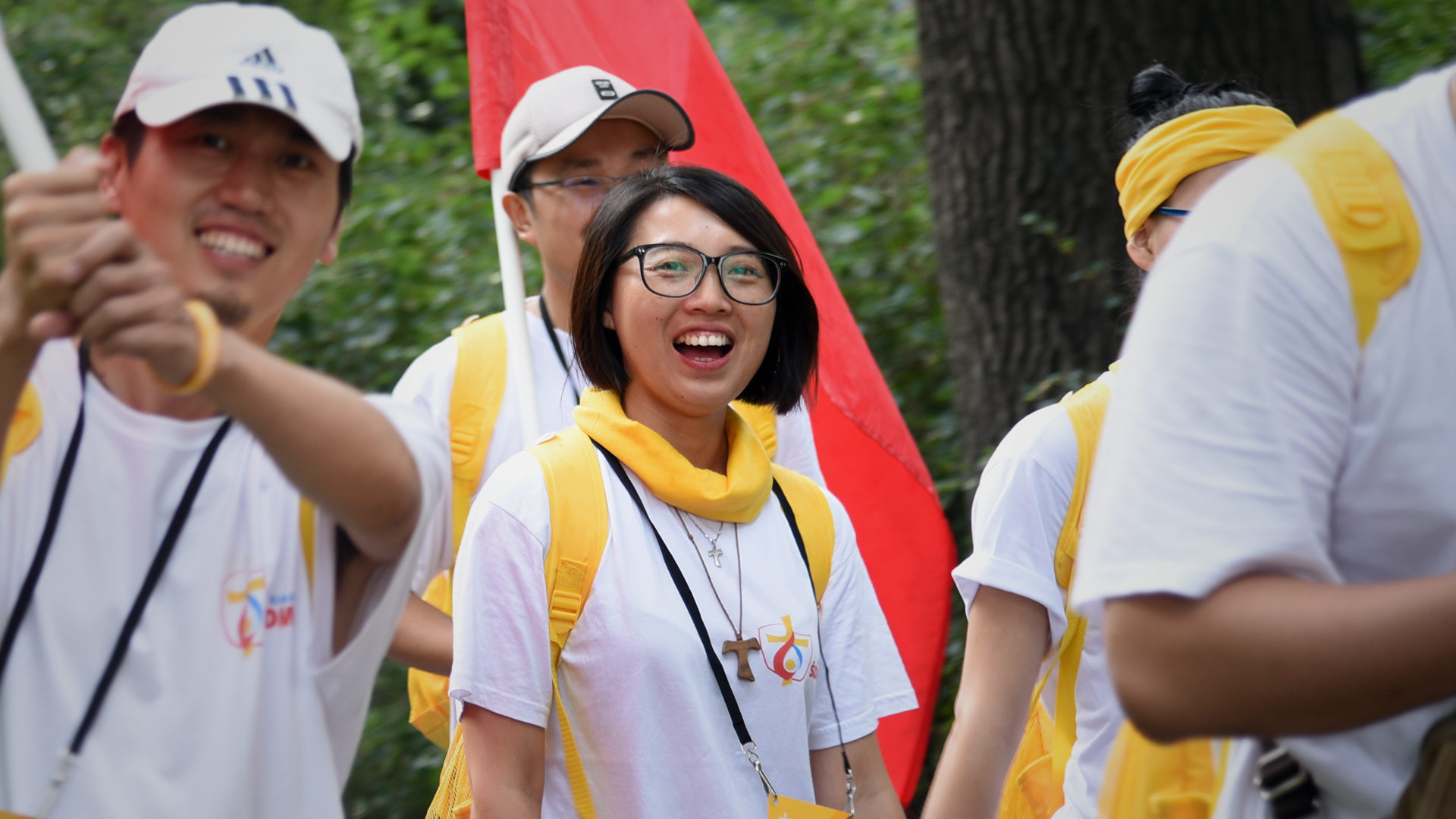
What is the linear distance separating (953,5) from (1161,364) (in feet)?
13.5

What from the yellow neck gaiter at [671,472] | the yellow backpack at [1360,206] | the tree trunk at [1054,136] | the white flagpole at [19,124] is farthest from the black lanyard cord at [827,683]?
the tree trunk at [1054,136]

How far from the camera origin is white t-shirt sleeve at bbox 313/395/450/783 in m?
1.77

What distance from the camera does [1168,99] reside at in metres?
3.15

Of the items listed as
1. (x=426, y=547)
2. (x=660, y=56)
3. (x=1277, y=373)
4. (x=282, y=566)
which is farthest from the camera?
(x=660, y=56)

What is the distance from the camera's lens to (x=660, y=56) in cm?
423

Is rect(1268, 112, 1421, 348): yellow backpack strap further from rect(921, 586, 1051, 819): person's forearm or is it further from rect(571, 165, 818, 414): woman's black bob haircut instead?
rect(571, 165, 818, 414): woman's black bob haircut

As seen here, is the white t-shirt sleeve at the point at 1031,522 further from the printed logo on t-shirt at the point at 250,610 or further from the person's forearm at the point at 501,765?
the printed logo on t-shirt at the point at 250,610

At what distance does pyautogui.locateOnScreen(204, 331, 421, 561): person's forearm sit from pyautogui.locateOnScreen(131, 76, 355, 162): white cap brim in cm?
32

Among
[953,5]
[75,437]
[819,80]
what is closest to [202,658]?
[75,437]

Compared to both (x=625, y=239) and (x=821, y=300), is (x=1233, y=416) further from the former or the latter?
(x=821, y=300)

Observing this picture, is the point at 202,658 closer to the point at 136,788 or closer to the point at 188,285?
the point at 136,788

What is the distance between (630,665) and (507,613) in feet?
0.74

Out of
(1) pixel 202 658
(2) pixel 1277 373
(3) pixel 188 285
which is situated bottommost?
(2) pixel 1277 373

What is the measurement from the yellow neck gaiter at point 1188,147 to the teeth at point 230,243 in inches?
72.0
